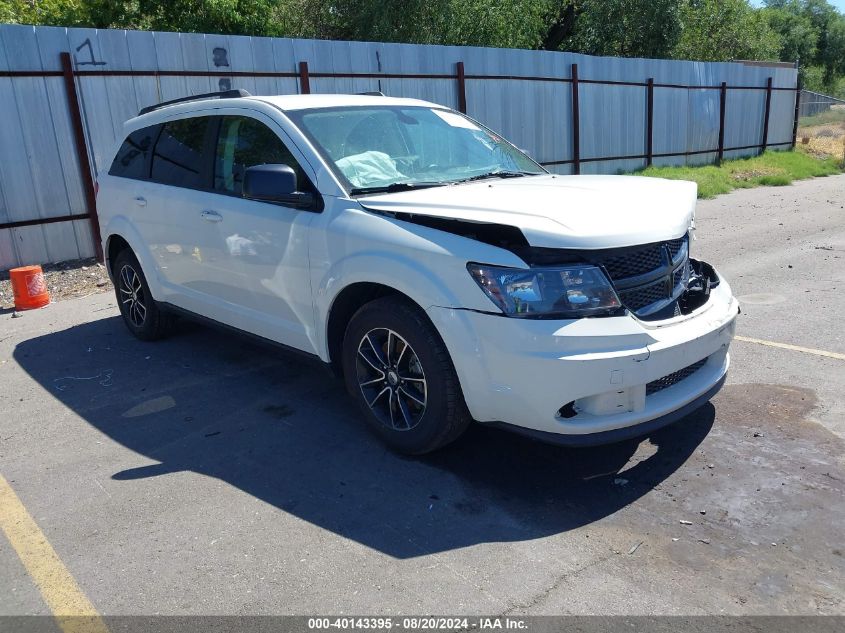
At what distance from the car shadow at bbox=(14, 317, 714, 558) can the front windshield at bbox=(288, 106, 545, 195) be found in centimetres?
123

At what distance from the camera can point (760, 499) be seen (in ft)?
11.5

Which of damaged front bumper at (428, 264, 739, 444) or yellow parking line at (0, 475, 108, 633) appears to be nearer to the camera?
yellow parking line at (0, 475, 108, 633)

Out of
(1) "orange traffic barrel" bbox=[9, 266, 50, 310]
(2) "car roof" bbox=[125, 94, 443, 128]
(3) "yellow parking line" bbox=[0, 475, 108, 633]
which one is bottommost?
(3) "yellow parking line" bbox=[0, 475, 108, 633]

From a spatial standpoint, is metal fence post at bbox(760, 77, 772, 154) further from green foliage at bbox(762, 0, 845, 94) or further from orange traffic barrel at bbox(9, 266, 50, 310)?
green foliage at bbox(762, 0, 845, 94)

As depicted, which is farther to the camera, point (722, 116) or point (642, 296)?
point (722, 116)

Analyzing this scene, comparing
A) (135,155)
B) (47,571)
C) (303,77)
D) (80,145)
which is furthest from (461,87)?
(47,571)

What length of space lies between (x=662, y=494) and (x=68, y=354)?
4855 mm

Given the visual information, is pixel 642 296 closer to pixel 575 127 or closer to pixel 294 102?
pixel 294 102

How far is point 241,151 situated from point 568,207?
2.32 metres

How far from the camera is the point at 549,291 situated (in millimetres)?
3402

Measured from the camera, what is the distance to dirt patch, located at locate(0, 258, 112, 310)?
834 centimetres

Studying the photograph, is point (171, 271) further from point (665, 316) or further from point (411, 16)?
point (411, 16)

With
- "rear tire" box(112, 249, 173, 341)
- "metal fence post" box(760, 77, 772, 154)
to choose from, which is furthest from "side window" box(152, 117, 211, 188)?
"metal fence post" box(760, 77, 772, 154)

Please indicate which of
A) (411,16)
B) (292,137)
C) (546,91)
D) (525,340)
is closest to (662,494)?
(525,340)
